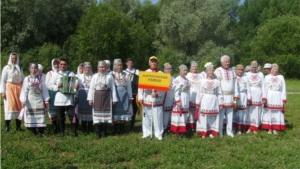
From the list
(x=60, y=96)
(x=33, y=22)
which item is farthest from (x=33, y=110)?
(x=33, y=22)

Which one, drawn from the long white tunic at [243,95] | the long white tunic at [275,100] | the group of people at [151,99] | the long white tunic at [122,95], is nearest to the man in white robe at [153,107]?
the group of people at [151,99]

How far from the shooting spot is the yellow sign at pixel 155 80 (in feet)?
28.0

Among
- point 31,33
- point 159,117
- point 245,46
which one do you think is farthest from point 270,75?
point 245,46

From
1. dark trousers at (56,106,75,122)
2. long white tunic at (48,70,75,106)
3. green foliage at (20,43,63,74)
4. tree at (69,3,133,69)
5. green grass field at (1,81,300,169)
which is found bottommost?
green grass field at (1,81,300,169)

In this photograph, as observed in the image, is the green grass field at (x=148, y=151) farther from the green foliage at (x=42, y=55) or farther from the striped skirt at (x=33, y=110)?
the green foliage at (x=42, y=55)

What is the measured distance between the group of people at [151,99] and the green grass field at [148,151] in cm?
49

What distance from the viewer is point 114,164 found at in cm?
695

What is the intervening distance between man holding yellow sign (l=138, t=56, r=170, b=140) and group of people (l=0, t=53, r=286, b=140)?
0.09 ft

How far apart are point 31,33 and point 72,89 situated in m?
33.0

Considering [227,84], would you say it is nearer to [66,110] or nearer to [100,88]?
[100,88]

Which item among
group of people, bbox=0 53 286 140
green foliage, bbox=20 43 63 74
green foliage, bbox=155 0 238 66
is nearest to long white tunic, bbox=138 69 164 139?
group of people, bbox=0 53 286 140

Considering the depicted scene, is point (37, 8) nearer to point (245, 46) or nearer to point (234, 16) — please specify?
point (245, 46)

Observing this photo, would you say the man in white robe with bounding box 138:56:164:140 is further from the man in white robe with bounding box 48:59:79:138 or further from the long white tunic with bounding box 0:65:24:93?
the long white tunic with bounding box 0:65:24:93

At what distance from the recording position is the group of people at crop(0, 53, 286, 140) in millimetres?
8875
